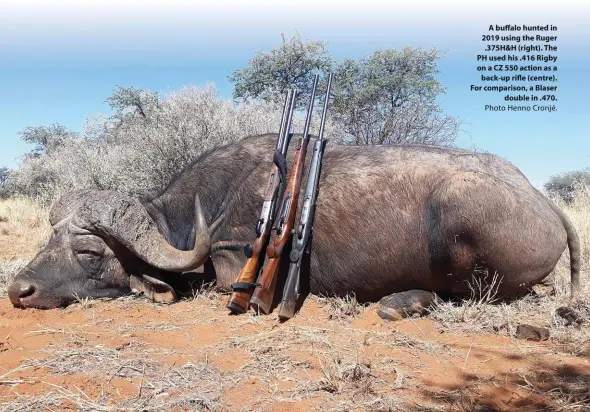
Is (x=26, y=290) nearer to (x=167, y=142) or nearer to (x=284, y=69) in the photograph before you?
(x=167, y=142)

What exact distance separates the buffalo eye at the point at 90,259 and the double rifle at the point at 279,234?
1304 mm

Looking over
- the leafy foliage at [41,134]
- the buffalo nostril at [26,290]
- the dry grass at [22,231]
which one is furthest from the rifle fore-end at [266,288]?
the leafy foliage at [41,134]

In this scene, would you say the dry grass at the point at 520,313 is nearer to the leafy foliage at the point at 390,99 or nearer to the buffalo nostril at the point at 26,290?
the buffalo nostril at the point at 26,290

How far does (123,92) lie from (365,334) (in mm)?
15180

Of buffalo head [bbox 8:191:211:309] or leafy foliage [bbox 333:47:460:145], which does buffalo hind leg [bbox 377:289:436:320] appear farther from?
leafy foliage [bbox 333:47:460:145]

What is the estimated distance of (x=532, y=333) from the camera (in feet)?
12.6

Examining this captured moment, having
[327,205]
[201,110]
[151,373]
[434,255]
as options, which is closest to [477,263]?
[434,255]

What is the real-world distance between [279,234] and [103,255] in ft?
5.22

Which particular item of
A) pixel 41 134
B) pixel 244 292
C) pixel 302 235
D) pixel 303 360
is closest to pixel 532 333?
pixel 303 360

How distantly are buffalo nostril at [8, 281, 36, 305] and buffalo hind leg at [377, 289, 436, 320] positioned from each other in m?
2.91

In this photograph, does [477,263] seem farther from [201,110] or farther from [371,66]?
[371,66]

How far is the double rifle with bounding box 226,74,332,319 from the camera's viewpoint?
4336mm

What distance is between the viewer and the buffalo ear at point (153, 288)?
15.6 feet

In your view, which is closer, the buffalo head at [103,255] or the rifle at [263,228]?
the rifle at [263,228]
